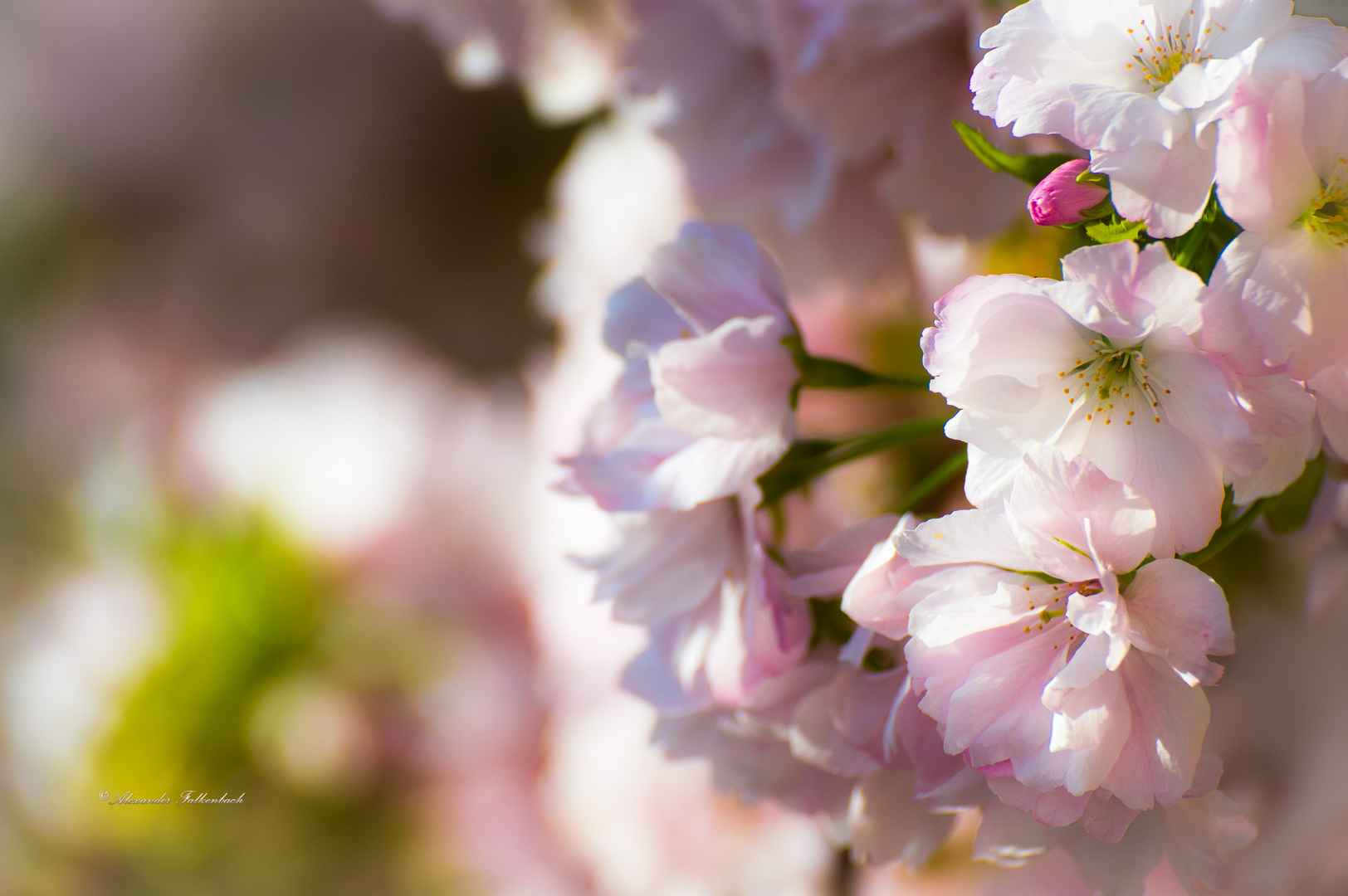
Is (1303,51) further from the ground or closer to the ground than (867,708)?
further from the ground

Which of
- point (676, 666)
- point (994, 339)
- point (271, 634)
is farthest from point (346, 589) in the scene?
point (994, 339)

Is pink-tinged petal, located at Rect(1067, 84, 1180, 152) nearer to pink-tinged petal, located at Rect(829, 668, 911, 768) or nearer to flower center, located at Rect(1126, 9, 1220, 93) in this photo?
flower center, located at Rect(1126, 9, 1220, 93)

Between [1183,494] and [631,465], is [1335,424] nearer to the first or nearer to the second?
[1183,494]

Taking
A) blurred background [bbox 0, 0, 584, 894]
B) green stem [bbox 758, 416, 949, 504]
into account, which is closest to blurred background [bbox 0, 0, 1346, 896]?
blurred background [bbox 0, 0, 584, 894]

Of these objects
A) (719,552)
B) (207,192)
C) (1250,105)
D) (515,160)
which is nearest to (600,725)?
(719,552)

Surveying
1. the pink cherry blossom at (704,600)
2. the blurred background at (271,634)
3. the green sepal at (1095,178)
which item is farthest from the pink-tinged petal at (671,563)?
the blurred background at (271,634)

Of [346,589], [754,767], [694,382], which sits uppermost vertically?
[694,382]
